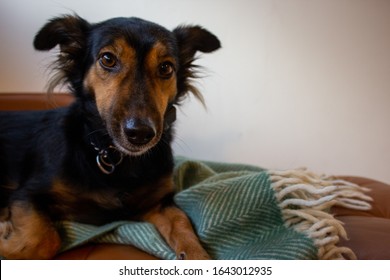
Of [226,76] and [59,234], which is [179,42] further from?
[59,234]

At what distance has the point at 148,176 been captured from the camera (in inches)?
44.3

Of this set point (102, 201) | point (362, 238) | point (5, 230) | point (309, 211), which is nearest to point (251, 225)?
point (309, 211)

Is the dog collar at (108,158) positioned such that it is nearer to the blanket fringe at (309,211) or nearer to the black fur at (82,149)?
the black fur at (82,149)

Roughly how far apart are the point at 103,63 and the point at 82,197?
0.39 metres

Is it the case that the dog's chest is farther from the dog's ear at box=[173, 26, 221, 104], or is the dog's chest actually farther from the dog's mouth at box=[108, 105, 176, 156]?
the dog's ear at box=[173, 26, 221, 104]

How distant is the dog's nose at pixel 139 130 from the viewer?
85 cm

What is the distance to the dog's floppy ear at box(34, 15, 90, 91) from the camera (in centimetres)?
106

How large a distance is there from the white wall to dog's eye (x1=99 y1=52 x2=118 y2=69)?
0.46 m

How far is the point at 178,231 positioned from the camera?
3.23ft

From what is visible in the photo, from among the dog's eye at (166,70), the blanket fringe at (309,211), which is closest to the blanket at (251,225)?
the blanket fringe at (309,211)

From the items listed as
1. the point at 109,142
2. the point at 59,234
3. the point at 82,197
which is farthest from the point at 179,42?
the point at 59,234

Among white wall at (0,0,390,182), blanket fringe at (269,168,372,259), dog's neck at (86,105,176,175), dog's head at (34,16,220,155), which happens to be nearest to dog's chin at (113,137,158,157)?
dog's head at (34,16,220,155)

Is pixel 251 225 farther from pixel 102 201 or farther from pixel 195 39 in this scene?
pixel 195 39

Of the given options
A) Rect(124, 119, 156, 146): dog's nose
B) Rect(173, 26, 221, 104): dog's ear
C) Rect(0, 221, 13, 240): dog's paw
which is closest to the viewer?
Rect(124, 119, 156, 146): dog's nose
